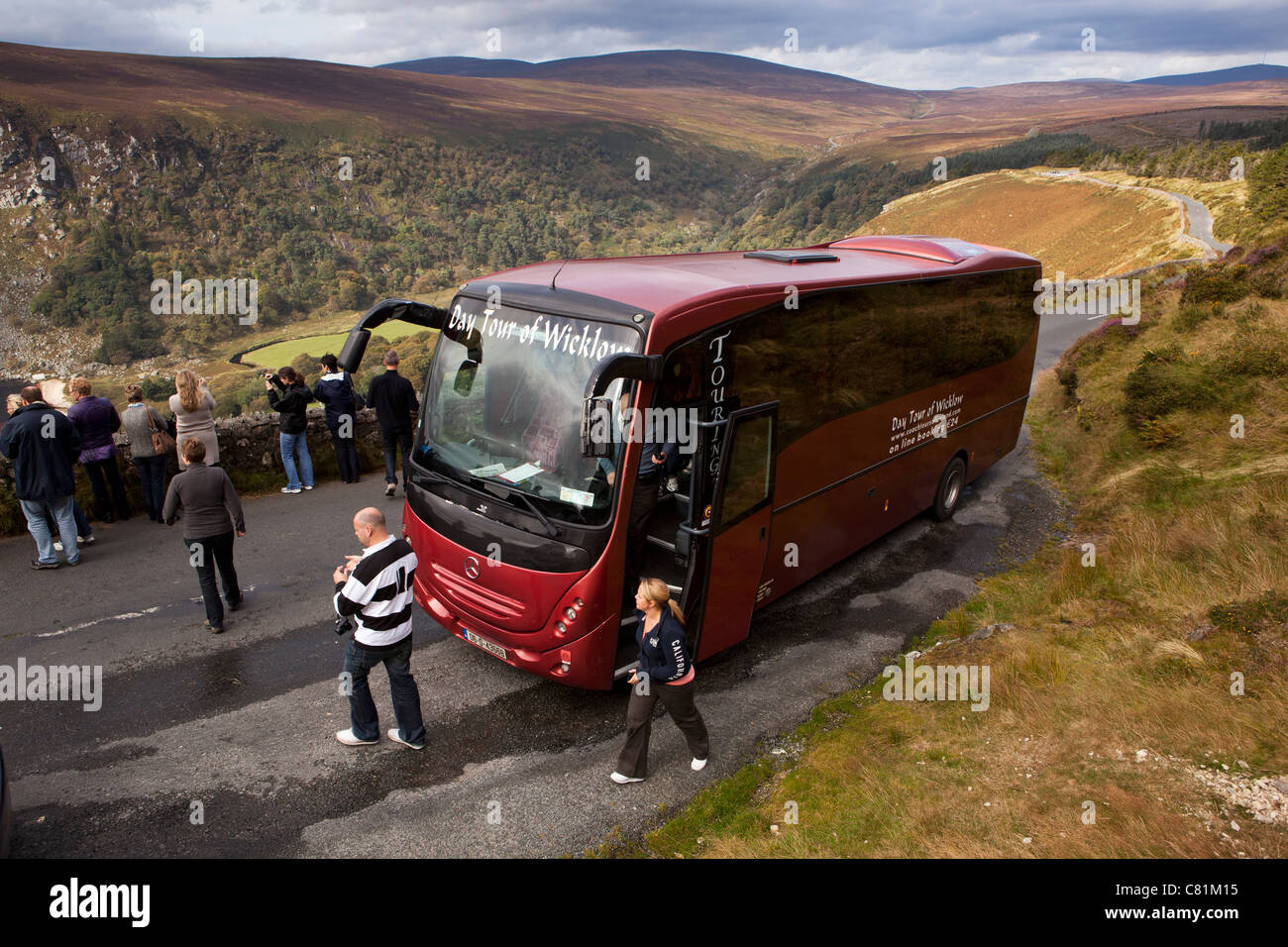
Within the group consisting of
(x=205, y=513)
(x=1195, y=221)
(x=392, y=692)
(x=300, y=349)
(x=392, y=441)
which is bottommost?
(x=392, y=692)

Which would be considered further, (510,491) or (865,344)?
(865,344)

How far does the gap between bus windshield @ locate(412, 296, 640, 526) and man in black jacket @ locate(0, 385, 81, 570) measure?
14.8 feet

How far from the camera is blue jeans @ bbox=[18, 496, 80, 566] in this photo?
859 centimetres

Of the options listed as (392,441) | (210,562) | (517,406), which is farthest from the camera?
(392,441)

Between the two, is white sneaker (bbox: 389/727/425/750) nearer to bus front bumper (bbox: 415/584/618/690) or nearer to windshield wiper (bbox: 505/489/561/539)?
bus front bumper (bbox: 415/584/618/690)

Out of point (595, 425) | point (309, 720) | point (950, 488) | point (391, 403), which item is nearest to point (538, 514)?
point (595, 425)

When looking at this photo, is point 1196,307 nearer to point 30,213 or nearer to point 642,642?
point 642,642

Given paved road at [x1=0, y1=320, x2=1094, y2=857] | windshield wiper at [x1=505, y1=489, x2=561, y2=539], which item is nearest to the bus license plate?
paved road at [x1=0, y1=320, x2=1094, y2=857]

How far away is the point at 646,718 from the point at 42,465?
7.32 m

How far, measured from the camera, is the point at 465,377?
6.84 meters

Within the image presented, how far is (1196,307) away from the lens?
1684 centimetres

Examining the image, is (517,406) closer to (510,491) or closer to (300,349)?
(510,491)
